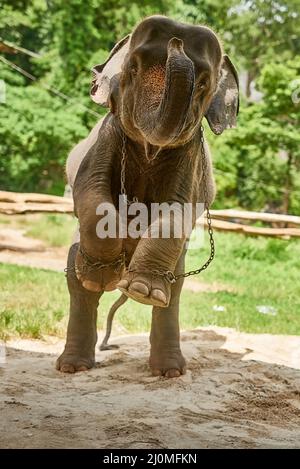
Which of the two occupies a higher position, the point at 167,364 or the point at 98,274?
the point at 98,274

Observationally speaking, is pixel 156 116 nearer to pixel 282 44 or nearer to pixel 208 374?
pixel 208 374

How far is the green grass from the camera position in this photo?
6.11 meters

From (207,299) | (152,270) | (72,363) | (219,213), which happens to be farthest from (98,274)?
(219,213)

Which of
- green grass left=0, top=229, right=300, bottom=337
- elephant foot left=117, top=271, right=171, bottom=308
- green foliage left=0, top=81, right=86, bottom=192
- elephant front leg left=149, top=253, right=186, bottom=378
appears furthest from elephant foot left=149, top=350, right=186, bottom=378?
green foliage left=0, top=81, right=86, bottom=192

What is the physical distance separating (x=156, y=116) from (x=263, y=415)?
1.78 m

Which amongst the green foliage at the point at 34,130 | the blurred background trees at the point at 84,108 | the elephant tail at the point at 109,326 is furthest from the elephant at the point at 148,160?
the green foliage at the point at 34,130

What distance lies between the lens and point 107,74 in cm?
389

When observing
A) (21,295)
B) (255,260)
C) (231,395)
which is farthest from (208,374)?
(255,260)

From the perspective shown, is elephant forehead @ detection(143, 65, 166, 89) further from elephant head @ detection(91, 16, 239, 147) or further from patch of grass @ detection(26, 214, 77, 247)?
patch of grass @ detection(26, 214, 77, 247)

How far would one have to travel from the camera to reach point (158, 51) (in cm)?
308

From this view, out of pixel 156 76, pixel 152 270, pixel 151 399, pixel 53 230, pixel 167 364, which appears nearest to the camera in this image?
pixel 156 76

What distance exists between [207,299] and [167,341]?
3909 millimetres

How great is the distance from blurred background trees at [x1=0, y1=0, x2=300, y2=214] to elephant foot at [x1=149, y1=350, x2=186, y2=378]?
360 inches

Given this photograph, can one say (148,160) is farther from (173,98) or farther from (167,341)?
(167,341)
